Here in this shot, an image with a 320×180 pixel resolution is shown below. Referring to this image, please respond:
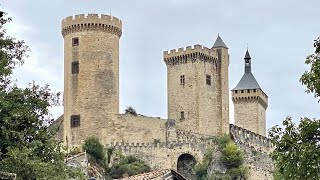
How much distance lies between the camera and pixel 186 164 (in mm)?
82750

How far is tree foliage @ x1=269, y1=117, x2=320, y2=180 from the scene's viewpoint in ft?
99.4

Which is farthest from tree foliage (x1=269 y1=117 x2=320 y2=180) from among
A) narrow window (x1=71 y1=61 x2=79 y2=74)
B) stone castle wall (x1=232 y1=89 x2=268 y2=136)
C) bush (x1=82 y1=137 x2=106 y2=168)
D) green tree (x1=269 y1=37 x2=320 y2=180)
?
stone castle wall (x1=232 y1=89 x2=268 y2=136)

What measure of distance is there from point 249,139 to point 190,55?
8.67 m

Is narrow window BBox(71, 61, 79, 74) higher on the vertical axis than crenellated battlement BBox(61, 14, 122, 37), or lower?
lower

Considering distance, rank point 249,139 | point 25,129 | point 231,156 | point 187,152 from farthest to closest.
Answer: point 249,139
point 187,152
point 231,156
point 25,129

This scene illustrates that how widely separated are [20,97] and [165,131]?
44.9m

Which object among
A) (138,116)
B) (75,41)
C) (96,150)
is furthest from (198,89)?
(96,150)

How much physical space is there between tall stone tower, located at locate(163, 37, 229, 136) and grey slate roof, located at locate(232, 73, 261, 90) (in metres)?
13.7

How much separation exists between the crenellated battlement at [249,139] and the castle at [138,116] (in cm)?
13

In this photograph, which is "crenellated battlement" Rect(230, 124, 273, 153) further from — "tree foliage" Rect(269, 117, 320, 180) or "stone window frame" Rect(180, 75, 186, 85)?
"tree foliage" Rect(269, 117, 320, 180)

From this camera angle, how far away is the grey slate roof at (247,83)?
10362 centimetres

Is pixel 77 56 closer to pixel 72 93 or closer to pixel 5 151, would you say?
pixel 72 93

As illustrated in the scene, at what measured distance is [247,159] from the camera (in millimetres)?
83438

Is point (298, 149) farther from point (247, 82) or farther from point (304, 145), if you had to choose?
point (247, 82)
